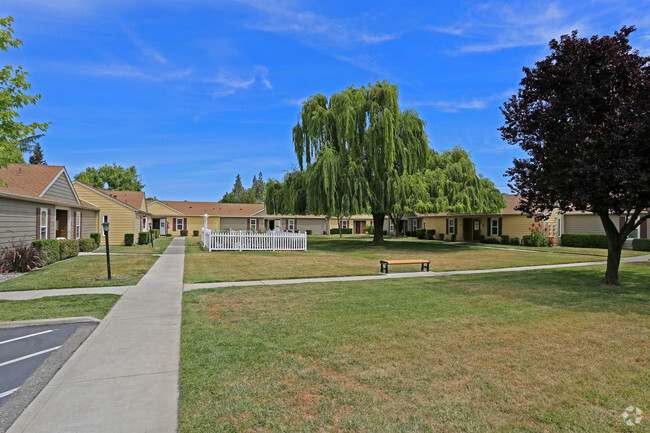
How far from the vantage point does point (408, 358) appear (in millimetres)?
4473

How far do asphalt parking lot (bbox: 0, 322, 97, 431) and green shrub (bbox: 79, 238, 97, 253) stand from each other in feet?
53.1

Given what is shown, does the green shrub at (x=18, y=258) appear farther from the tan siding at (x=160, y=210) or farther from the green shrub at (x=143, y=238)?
the tan siding at (x=160, y=210)

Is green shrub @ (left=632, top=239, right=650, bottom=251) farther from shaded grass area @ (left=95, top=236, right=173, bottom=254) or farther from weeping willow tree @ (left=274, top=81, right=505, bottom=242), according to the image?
shaded grass area @ (left=95, top=236, right=173, bottom=254)

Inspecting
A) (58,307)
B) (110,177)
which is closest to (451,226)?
(58,307)

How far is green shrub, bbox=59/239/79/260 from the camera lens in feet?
53.2

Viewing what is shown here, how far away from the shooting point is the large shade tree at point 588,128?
8.39 m

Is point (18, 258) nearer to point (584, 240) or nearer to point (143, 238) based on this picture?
point (143, 238)

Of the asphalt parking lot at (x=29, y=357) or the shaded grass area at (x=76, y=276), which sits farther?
the shaded grass area at (x=76, y=276)

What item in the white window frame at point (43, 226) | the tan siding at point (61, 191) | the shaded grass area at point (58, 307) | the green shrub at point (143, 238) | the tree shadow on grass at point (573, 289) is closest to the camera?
the shaded grass area at point (58, 307)

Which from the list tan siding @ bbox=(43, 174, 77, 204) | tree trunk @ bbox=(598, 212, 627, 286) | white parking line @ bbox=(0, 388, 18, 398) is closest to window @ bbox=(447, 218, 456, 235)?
tree trunk @ bbox=(598, 212, 627, 286)

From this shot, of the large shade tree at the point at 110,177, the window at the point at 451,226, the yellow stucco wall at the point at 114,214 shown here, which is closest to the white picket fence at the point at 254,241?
the yellow stucco wall at the point at 114,214

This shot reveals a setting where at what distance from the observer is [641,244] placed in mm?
22859

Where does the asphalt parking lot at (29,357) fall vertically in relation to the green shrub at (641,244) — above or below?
below

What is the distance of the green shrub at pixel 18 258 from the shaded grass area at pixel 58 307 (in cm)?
583
